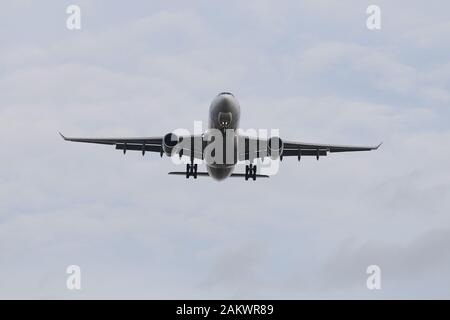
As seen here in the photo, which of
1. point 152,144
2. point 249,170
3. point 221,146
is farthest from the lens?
point 152,144

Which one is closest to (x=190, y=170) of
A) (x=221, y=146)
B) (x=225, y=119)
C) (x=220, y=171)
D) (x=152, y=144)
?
(x=152, y=144)

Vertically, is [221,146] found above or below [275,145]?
below

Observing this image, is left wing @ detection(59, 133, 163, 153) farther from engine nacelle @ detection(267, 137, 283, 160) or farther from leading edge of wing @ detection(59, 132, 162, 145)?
engine nacelle @ detection(267, 137, 283, 160)

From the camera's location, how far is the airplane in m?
46.1

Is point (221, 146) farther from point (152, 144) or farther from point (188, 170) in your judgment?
point (152, 144)

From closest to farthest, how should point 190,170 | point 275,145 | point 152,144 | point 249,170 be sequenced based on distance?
point 275,145 < point 190,170 < point 249,170 < point 152,144

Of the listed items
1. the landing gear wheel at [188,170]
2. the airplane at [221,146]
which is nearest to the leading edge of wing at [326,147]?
the airplane at [221,146]

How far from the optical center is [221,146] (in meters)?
47.5

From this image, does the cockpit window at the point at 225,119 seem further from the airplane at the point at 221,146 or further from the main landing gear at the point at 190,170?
the main landing gear at the point at 190,170

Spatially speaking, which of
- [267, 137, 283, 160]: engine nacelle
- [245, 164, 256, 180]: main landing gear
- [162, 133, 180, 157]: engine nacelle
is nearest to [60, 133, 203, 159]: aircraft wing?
[162, 133, 180, 157]: engine nacelle

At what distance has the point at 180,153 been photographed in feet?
168
